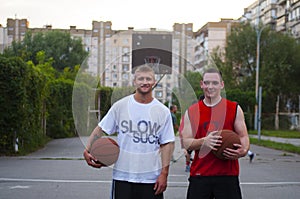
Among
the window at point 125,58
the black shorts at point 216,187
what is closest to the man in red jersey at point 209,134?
the black shorts at point 216,187

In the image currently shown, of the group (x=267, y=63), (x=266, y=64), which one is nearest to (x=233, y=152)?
(x=266, y=64)

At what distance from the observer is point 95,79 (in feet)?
20.4

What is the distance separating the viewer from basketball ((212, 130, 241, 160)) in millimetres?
5281

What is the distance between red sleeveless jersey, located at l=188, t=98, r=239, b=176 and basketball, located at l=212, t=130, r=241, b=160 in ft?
0.28

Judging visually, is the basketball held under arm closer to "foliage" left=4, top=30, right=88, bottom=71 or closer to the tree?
the tree

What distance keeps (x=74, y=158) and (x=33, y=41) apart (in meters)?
59.0

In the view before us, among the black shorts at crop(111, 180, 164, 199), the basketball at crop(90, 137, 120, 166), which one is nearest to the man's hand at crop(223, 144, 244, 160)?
the black shorts at crop(111, 180, 164, 199)

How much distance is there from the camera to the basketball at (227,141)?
5281 millimetres

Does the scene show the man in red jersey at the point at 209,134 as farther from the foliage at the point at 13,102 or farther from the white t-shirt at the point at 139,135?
the foliage at the point at 13,102

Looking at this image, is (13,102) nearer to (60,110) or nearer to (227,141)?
(60,110)

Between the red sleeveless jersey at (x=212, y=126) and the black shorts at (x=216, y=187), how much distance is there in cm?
5

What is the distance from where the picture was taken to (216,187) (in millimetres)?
5453

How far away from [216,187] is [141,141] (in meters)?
1.00

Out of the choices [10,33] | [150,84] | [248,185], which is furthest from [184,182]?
[10,33]
